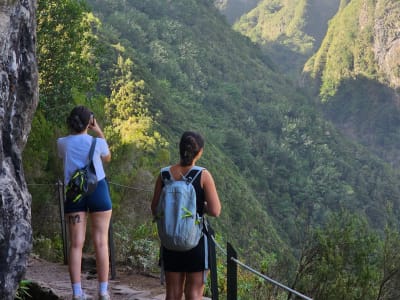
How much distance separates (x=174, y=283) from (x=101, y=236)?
660mm

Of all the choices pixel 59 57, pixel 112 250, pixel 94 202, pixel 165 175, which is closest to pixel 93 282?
pixel 112 250

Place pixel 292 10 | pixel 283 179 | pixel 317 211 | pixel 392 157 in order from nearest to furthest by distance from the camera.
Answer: pixel 317 211
pixel 283 179
pixel 392 157
pixel 292 10

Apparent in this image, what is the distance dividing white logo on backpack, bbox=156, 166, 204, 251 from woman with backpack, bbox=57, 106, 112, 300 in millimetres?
614

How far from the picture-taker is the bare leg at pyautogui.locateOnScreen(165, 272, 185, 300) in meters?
3.38

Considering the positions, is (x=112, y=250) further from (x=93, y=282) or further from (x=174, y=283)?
(x=174, y=283)

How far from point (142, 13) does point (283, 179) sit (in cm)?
2632

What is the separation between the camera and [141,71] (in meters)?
43.7

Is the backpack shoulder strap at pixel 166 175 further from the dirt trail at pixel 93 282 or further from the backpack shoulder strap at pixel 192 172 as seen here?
the dirt trail at pixel 93 282

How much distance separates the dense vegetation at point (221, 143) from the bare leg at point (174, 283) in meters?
2.45

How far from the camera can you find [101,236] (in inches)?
150

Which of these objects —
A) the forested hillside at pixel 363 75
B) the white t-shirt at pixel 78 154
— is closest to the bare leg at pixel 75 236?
the white t-shirt at pixel 78 154

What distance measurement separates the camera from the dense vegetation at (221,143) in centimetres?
850

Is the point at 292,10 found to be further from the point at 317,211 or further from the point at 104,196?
the point at 104,196

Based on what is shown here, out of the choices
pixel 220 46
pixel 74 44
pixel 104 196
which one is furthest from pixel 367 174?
pixel 104 196
